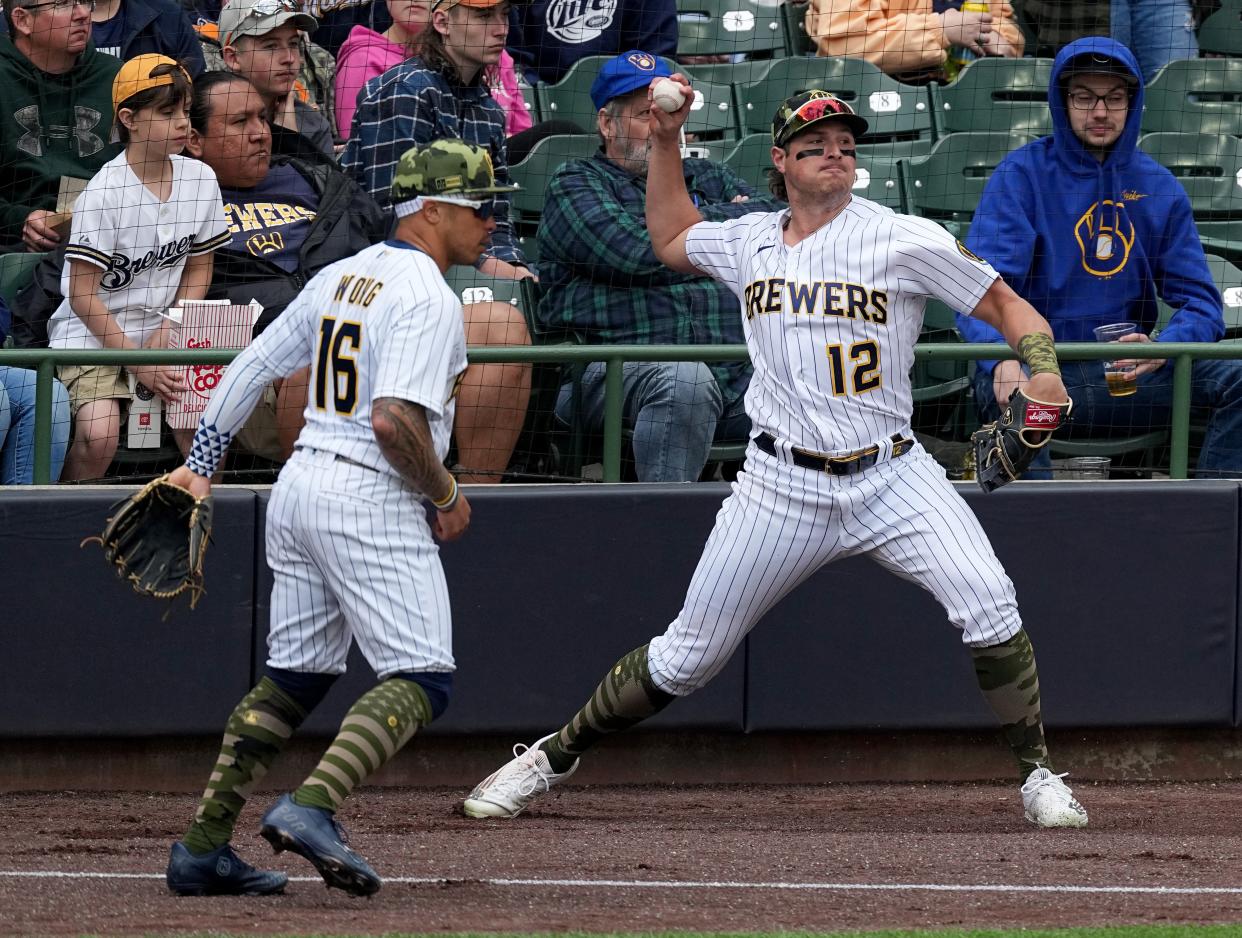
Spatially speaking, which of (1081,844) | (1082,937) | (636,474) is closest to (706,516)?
(636,474)

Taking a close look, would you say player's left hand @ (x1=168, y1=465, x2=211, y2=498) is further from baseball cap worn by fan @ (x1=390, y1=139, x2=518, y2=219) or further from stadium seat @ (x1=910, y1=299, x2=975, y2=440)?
stadium seat @ (x1=910, y1=299, x2=975, y2=440)

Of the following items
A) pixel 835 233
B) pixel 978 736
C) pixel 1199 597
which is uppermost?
pixel 835 233

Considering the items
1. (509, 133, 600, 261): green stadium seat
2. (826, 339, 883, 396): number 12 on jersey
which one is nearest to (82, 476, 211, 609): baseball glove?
(826, 339, 883, 396): number 12 on jersey

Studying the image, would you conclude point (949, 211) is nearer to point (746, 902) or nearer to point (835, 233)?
point (835, 233)

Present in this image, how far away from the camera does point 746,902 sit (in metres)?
3.89

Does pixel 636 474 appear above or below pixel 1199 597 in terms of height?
above

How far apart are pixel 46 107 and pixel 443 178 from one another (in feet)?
9.27

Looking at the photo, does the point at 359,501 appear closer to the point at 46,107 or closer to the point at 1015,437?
the point at 1015,437

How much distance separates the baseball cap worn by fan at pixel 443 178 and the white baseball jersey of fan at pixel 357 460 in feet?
0.36

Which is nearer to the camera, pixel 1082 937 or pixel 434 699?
pixel 1082 937

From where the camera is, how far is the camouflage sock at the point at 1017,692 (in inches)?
186

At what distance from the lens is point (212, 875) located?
12.4 feet

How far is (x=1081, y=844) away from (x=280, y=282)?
2.96 metres

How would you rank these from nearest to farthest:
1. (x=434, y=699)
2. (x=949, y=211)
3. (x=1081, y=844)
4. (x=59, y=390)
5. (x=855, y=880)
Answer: (x=434, y=699) < (x=855, y=880) < (x=1081, y=844) < (x=59, y=390) < (x=949, y=211)
